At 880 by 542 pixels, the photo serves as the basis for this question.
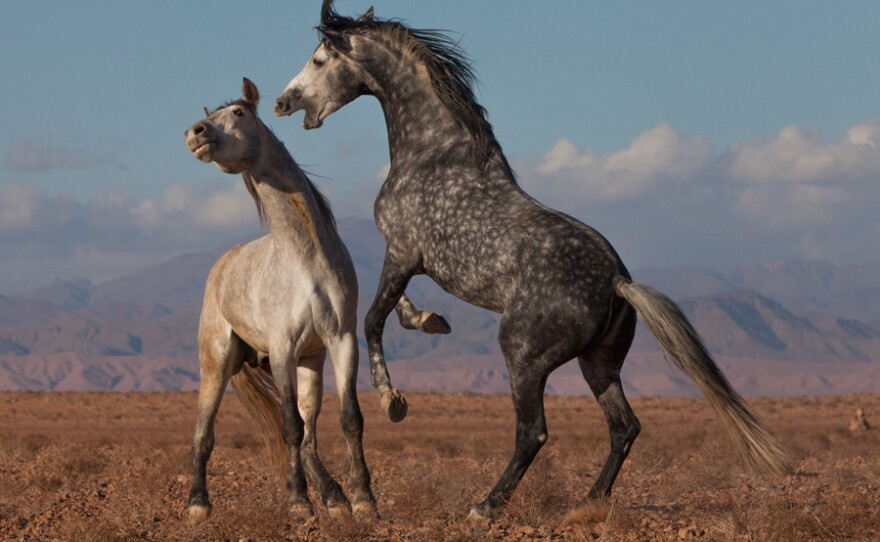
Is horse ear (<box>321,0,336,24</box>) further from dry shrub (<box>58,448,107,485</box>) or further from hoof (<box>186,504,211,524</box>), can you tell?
dry shrub (<box>58,448,107,485</box>)

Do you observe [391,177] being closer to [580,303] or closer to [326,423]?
[580,303]

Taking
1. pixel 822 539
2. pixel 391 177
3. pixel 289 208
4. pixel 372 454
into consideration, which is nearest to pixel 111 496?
pixel 289 208

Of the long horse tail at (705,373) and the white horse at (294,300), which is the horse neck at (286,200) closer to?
the white horse at (294,300)

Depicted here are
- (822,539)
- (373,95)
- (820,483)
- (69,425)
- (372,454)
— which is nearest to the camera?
(822,539)

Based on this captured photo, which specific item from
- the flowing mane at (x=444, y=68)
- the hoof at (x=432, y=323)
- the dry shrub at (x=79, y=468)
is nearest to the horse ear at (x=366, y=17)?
the flowing mane at (x=444, y=68)

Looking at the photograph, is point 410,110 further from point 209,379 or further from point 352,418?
point 209,379

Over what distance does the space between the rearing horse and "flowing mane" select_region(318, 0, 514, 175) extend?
11 millimetres

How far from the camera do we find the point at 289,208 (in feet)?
30.8

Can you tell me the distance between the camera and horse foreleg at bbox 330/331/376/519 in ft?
29.8

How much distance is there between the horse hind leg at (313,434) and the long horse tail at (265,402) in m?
1.09

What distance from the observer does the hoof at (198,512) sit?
32.1 ft

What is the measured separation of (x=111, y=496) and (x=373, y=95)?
4716mm

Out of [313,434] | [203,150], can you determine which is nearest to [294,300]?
[313,434]

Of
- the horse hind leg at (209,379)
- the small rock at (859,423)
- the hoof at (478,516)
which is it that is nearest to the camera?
the hoof at (478,516)
